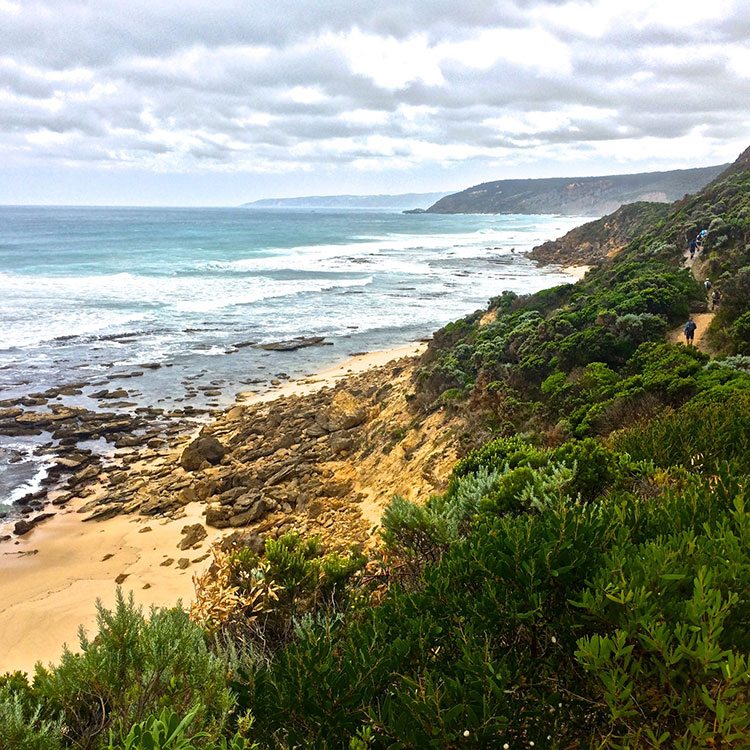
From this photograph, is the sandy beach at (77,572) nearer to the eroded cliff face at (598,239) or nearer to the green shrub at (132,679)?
the green shrub at (132,679)

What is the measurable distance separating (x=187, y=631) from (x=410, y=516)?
80.6 inches

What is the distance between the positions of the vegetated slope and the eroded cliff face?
52.4 metres

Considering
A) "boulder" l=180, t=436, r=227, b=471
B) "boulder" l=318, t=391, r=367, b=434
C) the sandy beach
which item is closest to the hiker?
"boulder" l=318, t=391, r=367, b=434

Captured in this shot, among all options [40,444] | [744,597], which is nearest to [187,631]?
[744,597]

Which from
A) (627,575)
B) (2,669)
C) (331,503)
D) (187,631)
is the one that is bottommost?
(2,669)

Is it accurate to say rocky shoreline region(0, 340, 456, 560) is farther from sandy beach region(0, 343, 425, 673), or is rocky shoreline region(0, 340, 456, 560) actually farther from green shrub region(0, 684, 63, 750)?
green shrub region(0, 684, 63, 750)

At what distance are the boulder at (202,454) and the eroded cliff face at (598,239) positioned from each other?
45167mm

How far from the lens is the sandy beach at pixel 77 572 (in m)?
9.45

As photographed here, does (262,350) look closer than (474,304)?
Yes

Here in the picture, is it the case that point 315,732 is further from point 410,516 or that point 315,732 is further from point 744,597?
point 410,516

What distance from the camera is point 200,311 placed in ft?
123

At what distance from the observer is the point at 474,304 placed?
1531 inches

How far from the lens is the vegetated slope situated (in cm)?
221

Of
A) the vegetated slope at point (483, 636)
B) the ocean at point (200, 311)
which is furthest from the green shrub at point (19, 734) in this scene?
the ocean at point (200, 311)
